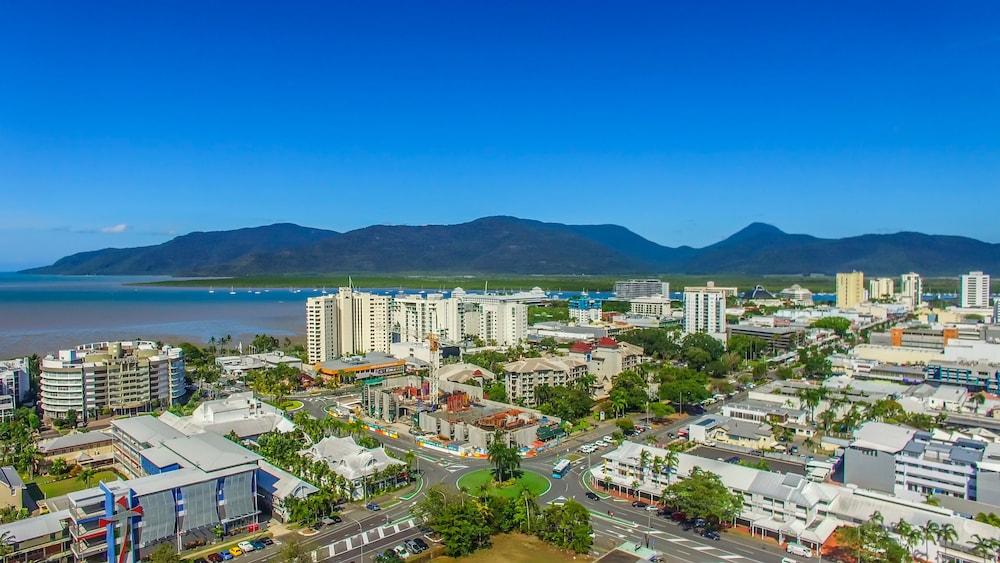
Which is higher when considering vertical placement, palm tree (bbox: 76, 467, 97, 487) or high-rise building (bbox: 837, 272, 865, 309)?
high-rise building (bbox: 837, 272, 865, 309)

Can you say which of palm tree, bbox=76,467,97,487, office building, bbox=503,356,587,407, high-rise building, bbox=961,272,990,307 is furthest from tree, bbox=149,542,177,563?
high-rise building, bbox=961,272,990,307

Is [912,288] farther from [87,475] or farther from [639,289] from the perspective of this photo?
[87,475]

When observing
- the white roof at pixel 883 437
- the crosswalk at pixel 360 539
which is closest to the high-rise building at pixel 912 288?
the white roof at pixel 883 437

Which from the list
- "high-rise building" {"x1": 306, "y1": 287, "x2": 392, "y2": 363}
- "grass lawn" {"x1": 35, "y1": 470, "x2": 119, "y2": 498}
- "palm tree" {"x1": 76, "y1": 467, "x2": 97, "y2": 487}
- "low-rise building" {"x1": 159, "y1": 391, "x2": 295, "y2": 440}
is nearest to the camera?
"palm tree" {"x1": 76, "y1": 467, "x2": 97, "y2": 487}

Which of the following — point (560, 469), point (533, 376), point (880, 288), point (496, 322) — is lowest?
point (560, 469)

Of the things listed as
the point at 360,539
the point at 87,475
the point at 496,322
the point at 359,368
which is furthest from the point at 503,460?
the point at 496,322

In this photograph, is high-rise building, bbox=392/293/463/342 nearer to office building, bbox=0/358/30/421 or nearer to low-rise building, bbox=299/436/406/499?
office building, bbox=0/358/30/421

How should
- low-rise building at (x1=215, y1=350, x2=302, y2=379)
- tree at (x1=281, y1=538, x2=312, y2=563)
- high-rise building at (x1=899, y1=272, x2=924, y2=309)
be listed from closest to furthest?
tree at (x1=281, y1=538, x2=312, y2=563), low-rise building at (x1=215, y1=350, x2=302, y2=379), high-rise building at (x1=899, y1=272, x2=924, y2=309)
